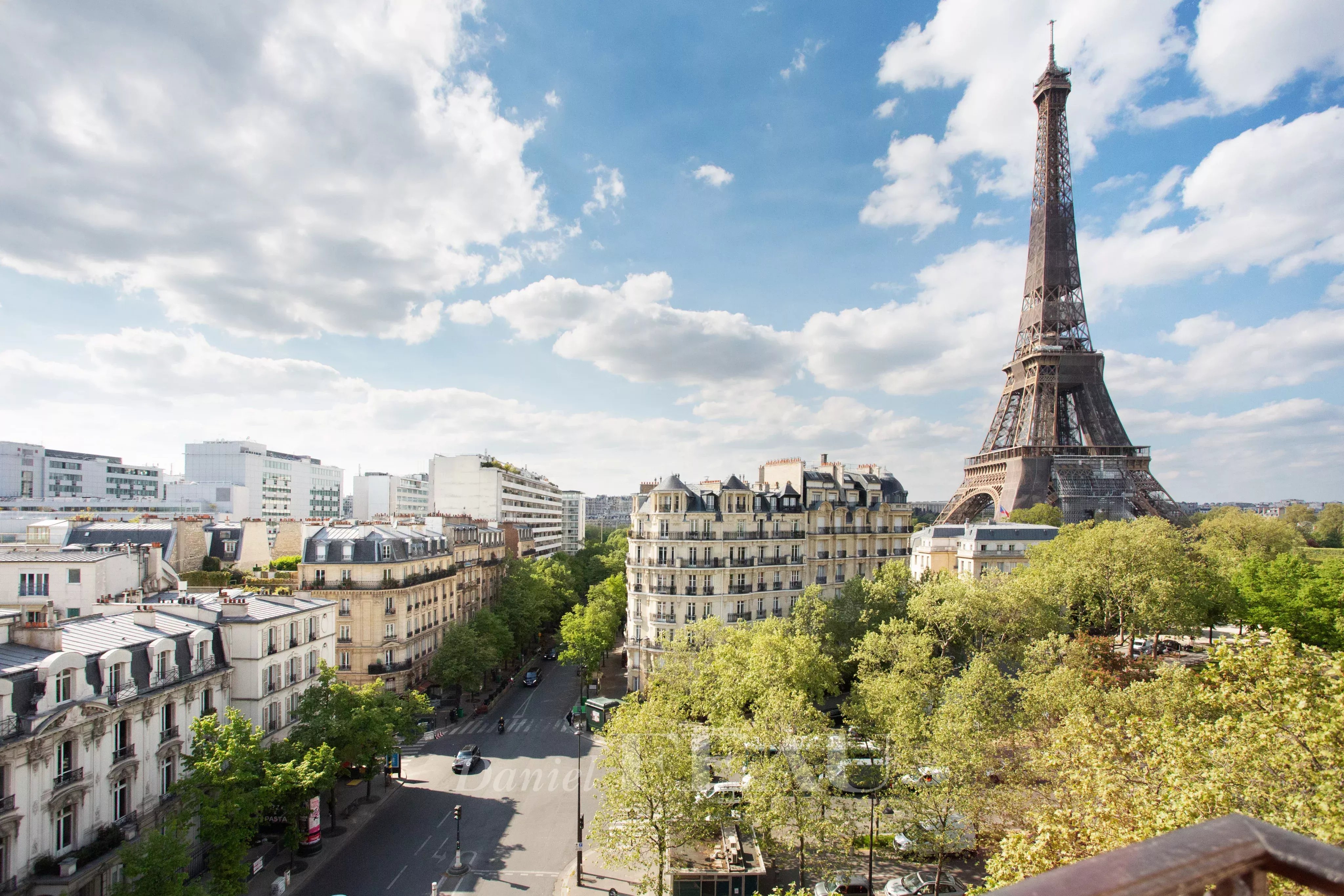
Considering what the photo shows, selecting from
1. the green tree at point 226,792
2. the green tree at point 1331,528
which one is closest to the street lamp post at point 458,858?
the green tree at point 226,792

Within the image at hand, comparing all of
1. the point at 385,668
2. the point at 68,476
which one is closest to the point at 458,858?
the point at 385,668

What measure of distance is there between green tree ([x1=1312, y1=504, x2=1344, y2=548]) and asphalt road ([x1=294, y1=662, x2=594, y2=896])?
139093mm

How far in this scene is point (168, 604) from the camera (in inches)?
1243

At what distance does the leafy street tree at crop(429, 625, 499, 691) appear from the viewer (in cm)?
4609

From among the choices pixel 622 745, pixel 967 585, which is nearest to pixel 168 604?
pixel 622 745

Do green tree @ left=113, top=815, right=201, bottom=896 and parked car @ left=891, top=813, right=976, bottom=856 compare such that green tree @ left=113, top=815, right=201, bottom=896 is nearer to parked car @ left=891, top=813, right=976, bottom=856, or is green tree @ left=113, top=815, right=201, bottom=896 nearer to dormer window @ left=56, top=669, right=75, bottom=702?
dormer window @ left=56, top=669, right=75, bottom=702

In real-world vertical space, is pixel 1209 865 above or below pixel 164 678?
above

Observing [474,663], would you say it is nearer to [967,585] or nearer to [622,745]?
[622,745]

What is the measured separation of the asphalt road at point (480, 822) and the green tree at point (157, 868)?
6.89m

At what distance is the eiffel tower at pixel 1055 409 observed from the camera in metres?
78.8

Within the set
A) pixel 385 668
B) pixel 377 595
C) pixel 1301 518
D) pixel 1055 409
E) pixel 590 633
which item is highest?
pixel 1055 409

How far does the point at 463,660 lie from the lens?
46906 mm

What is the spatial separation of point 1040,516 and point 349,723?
73.0 meters

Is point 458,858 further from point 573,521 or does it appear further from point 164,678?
point 573,521
